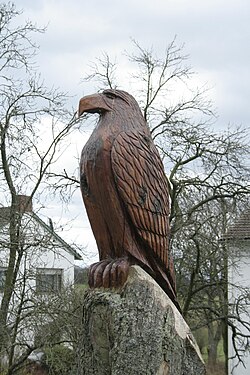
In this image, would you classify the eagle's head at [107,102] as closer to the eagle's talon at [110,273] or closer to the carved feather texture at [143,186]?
the carved feather texture at [143,186]

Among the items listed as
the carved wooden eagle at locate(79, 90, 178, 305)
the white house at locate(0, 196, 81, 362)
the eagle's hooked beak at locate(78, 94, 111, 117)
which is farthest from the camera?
the white house at locate(0, 196, 81, 362)

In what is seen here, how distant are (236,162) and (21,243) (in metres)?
4.39

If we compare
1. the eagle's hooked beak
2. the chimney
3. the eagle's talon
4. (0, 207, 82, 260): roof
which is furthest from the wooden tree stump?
the chimney

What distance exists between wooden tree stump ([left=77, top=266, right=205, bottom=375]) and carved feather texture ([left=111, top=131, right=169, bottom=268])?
224 mm

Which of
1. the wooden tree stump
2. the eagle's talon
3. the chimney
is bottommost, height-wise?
the wooden tree stump

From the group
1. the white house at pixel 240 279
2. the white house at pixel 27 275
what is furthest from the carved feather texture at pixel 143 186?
the white house at pixel 240 279

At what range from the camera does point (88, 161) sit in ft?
10.8

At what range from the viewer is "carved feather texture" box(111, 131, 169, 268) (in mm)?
3256

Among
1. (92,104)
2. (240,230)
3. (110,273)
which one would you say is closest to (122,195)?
(110,273)

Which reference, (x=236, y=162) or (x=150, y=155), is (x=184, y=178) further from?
(x=150, y=155)

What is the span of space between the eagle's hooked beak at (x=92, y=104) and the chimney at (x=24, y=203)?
691cm

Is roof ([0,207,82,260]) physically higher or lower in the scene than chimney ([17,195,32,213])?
lower

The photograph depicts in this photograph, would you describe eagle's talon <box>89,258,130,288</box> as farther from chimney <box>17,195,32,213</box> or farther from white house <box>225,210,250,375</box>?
white house <box>225,210,250,375</box>

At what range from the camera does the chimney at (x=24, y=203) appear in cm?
1037
